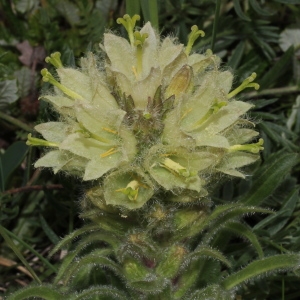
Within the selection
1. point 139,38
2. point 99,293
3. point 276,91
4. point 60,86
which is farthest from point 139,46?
point 276,91

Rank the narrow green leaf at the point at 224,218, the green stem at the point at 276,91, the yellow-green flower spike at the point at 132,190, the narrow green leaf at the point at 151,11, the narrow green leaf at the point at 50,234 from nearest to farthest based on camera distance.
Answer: the yellow-green flower spike at the point at 132,190
the narrow green leaf at the point at 224,218
the narrow green leaf at the point at 151,11
the narrow green leaf at the point at 50,234
the green stem at the point at 276,91

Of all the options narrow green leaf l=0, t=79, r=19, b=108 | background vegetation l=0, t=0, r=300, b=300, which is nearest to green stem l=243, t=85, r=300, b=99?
background vegetation l=0, t=0, r=300, b=300

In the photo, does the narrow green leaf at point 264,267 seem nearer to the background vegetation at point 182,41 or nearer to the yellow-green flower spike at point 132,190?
the background vegetation at point 182,41

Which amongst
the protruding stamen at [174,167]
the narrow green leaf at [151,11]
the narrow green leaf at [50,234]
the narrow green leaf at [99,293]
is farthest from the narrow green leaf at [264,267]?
the narrow green leaf at [151,11]

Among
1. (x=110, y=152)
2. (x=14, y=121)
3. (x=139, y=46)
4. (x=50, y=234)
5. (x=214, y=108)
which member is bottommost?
(x=50, y=234)

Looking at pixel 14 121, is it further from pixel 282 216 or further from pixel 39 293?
pixel 282 216

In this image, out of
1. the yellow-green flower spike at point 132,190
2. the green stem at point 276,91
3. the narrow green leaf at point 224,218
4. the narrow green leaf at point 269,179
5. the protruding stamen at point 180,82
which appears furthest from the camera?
the green stem at point 276,91
